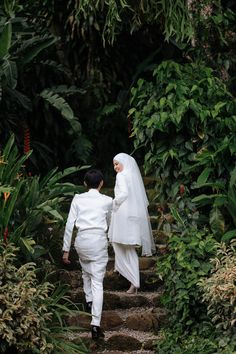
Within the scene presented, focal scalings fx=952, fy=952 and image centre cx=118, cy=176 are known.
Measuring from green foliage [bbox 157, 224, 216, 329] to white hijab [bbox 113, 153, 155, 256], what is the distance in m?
1.42

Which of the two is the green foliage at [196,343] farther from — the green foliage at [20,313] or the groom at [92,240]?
the green foliage at [20,313]

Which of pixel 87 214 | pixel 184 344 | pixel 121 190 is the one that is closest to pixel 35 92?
pixel 121 190

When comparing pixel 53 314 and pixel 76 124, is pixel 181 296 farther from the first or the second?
pixel 76 124

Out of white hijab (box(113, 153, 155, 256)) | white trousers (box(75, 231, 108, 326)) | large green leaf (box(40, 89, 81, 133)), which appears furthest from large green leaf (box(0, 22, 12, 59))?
white trousers (box(75, 231, 108, 326))

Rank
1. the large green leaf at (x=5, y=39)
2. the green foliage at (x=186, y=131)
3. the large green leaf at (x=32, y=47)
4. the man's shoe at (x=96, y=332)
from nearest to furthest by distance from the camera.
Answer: the man's shoe at (x=96, y=332)
the green foliage at (x=186, y=131)
the large green leaf at (x=5, y=39)
the large green leaf at (x=32, y=47)

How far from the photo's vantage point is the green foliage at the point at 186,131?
354 inches

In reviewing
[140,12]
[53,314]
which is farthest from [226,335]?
[140,12]

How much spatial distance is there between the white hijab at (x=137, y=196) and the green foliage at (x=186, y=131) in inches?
23.6

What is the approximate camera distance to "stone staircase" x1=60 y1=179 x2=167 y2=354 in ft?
28.3

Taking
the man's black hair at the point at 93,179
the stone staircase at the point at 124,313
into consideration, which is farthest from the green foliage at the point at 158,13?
the stone staircase at the point at 124,313

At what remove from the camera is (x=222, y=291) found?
7.65 meters

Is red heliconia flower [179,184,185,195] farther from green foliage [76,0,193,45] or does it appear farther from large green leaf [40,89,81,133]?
large green leaf [40,89,81,133]

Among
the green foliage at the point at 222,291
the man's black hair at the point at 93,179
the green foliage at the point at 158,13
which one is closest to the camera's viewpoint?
the green foliage at the point at 222,291

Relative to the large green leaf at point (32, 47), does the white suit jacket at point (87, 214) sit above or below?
below
